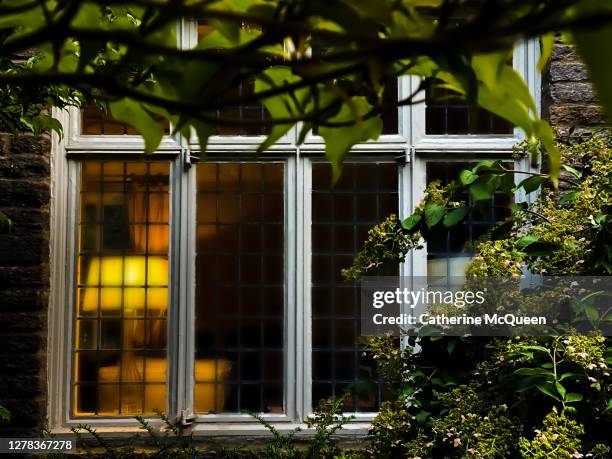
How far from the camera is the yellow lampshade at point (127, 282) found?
380 centimetres

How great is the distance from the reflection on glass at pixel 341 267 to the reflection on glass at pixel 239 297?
0.57 feet

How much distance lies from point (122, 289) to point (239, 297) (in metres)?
0.57

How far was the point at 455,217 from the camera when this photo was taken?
2.80 metres

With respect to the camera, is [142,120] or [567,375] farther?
[567,375]

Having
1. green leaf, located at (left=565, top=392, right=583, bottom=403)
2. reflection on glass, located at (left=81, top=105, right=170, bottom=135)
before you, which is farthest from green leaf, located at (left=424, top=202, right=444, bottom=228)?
reflection on glass, located at (left=81, top=105, right=170, bottom=135)

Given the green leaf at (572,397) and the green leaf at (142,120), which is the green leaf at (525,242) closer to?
the green leaf at (572,397)

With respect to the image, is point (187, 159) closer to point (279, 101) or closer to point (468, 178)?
point (468, 178)

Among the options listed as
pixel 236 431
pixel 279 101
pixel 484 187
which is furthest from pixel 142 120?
pixel 236 431

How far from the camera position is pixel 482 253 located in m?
2.74

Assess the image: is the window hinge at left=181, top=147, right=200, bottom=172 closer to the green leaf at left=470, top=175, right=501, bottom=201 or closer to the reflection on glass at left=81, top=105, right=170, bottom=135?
the reflection on glass at left=81, top=105, right=170, bottom=135

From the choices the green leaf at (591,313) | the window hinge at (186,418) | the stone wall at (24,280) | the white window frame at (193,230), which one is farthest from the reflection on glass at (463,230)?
the stone wall at (24,280)

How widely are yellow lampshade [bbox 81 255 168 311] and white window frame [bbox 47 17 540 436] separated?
2.9 inches

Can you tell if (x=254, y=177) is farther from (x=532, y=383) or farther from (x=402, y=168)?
(x=532, y=383)

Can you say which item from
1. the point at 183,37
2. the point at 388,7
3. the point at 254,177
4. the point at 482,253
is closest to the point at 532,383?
the point at 482,253
